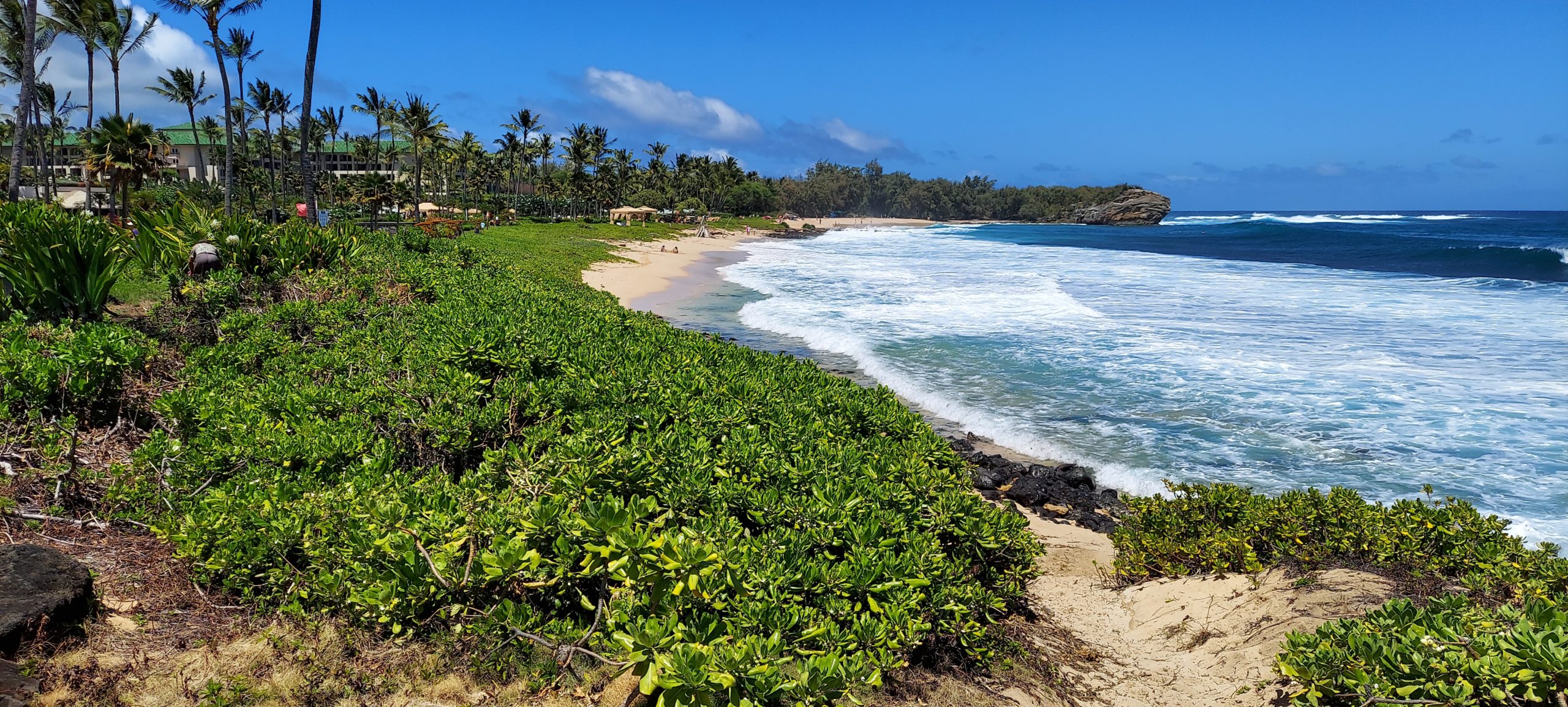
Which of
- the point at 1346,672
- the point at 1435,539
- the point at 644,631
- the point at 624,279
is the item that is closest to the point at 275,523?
the point at 644,631

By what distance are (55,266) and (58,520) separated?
4.41 m

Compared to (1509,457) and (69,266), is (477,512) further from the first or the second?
(1509,457)

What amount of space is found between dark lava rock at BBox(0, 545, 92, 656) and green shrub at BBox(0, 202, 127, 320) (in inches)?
206

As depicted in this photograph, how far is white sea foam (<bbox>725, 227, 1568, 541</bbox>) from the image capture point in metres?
8.64

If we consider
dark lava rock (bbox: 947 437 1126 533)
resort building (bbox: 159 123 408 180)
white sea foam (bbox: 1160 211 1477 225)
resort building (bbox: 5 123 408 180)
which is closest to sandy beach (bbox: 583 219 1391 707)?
dark lava rock (bbox: 947 437 1126 533)

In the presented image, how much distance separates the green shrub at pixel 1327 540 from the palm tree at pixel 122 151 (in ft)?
102

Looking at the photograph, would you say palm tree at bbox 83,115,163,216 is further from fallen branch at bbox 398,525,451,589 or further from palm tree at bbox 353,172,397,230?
fallen branch at bbox 398,525,451,589

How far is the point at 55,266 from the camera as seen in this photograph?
6.87 metres

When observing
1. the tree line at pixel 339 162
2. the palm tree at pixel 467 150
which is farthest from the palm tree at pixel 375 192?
the palm tree at pixel 467 150

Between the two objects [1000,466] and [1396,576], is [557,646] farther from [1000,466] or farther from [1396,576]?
[1000,466]

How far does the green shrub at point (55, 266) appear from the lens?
266 inches

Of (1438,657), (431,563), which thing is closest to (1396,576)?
(1438,657)

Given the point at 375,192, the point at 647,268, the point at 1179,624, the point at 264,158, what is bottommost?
the point at 1179,624

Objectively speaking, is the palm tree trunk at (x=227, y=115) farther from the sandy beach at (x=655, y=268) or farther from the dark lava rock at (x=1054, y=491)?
the dark lava rock at (x=1054, y=491)
